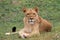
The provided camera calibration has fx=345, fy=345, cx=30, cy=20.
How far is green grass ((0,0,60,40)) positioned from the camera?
1172 centimetres

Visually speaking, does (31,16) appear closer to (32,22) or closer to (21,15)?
(32,22)

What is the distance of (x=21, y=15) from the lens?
16.3 metres

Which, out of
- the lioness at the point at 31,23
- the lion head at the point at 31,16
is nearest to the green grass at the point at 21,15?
the lioness at the point at 31,23

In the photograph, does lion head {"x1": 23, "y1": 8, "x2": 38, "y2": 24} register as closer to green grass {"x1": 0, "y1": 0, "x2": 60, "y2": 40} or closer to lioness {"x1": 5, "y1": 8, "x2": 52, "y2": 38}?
lioness {"x1": 5, "y1": 8, "x2": 52, "y2": 38}

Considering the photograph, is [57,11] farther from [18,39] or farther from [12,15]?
[18,39]

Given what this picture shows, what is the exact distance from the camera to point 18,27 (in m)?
13.8

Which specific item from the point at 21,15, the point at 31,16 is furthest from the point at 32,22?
the point at 21,15

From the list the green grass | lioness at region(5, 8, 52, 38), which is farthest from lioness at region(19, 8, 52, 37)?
the green grass

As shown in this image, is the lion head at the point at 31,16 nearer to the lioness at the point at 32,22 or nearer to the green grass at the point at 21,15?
the lioness at the point at 32,22

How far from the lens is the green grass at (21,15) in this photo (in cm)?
1172

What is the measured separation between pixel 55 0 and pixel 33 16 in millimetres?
7637

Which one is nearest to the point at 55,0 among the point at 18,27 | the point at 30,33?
the point at 18,27

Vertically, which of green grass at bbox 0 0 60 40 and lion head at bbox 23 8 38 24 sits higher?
lion head at bbox 23 8 38 24

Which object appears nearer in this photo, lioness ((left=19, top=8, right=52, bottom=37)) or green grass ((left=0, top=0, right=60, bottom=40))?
lioness ((left=19, top=8, right=52, bottom=37))
